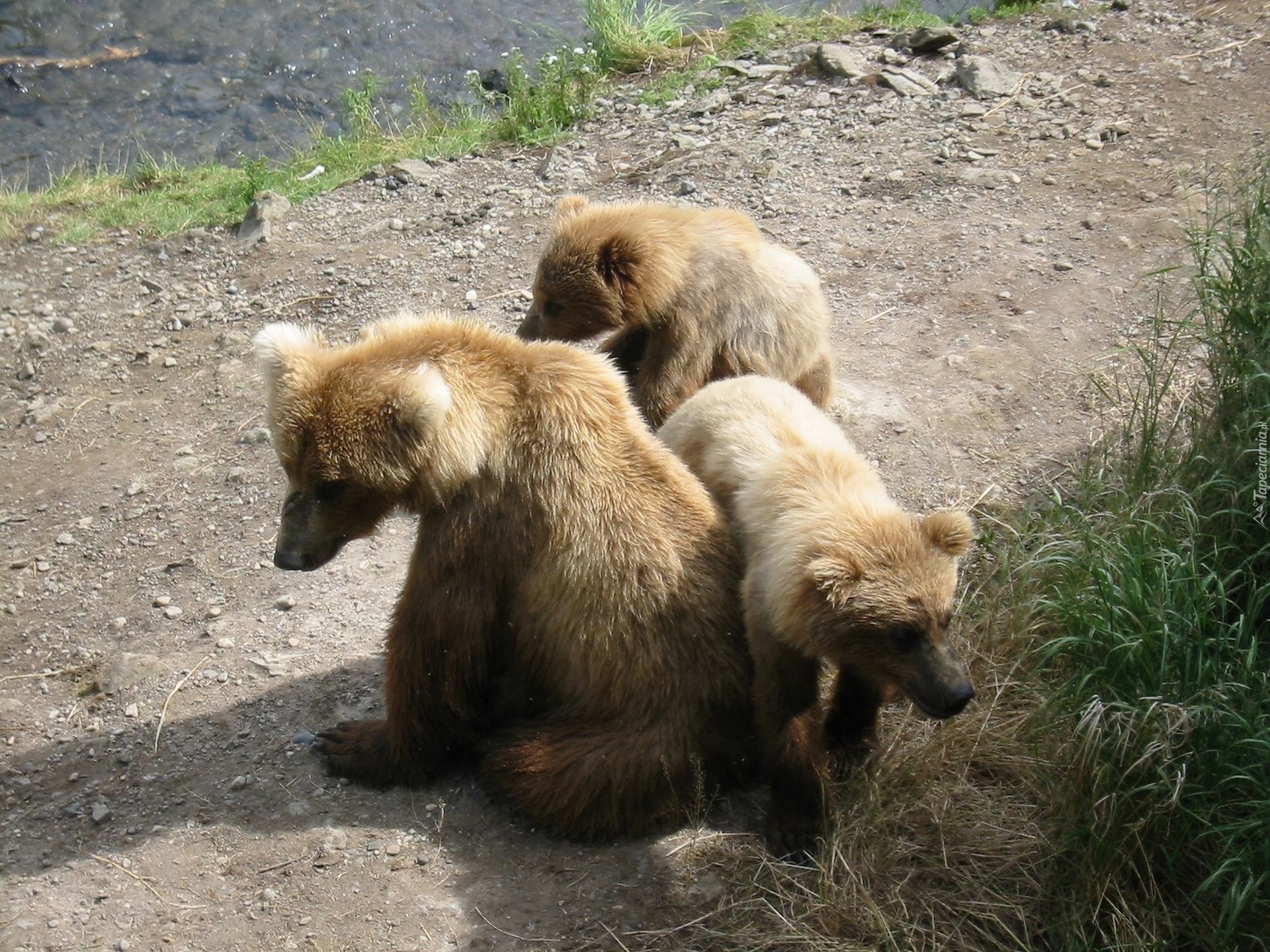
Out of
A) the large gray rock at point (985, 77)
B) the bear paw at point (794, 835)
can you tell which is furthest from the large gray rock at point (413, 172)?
the bear paw at point (794, 835)

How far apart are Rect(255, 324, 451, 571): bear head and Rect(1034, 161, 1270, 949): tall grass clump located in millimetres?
2495

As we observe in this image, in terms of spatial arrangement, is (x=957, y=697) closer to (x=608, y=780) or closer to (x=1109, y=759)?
(x=1109, y=759)

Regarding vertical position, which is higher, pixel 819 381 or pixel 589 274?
pixel 589 274

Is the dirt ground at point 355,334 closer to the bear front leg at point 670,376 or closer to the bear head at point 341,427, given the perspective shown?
the bear front leg at point 670,376

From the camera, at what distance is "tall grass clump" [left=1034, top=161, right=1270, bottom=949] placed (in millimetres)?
3826

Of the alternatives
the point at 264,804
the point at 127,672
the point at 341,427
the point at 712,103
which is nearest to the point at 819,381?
the point at 341,427

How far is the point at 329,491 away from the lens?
443 centimetres

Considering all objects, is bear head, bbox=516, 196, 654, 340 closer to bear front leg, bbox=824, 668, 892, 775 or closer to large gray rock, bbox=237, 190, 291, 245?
bear front leg, bbox=824, 668, 892, 775

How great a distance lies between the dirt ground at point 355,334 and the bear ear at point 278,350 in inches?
66.9

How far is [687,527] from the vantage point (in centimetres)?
458

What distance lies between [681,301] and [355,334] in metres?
2.92

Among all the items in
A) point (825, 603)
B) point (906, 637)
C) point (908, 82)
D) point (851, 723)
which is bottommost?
point (851, 723)

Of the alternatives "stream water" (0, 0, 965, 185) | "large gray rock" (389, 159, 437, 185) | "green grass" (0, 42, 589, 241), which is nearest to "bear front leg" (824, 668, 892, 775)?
"large gray rock" (389, 159, 437, 185)

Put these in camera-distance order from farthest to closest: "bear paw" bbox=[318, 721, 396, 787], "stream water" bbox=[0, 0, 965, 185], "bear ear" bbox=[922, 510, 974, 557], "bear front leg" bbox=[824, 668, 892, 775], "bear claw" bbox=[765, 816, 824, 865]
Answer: "stream water" bbox=[0, 0, 965, 185] < "bear paw" bbox=[318, 721, 396, 787] < "bear front leg" bbox=[824, 668, 892, 775] < "bear claw" bbox=[765, 816, 824, 865] < "bear ear" bbox=[922, 510, 974, 557]
